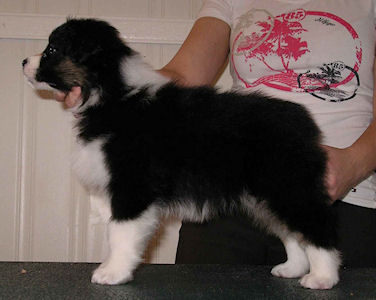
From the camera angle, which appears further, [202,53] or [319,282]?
[202,53]

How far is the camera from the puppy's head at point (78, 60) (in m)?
1.95

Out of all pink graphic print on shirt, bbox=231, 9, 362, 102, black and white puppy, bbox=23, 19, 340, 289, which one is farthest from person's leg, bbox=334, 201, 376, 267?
pink graphic print on shirt, bbox=231, 9, 362, 102

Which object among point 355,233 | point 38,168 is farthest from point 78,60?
point 38,168

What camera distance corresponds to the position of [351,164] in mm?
1968

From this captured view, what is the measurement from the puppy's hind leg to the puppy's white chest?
0.83 meters

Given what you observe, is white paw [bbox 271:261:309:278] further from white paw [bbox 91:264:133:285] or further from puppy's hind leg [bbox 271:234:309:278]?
white paw [bbox 91:264:133:285]

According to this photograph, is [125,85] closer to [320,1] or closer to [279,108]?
[279,108]

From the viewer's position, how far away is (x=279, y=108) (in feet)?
6.23

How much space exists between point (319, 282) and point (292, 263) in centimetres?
29

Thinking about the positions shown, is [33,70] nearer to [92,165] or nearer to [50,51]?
[50,51]

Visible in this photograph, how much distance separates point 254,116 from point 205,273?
68cm

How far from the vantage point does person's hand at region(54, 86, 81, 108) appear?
1.97m

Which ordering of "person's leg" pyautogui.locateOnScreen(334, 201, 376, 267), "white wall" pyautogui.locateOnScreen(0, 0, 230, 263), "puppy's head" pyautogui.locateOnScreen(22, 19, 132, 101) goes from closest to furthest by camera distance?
"puppy's head" pyautogui.locateOnScreen(22, 19, 132, 101)
"person's leg" pyautogui.locateOnScreen(334, 201, 376, 267)
"white wall" pyautogui.locateOnScreen(0, 0, 230, 263)

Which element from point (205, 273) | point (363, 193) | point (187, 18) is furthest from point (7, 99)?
point (363, 193)
